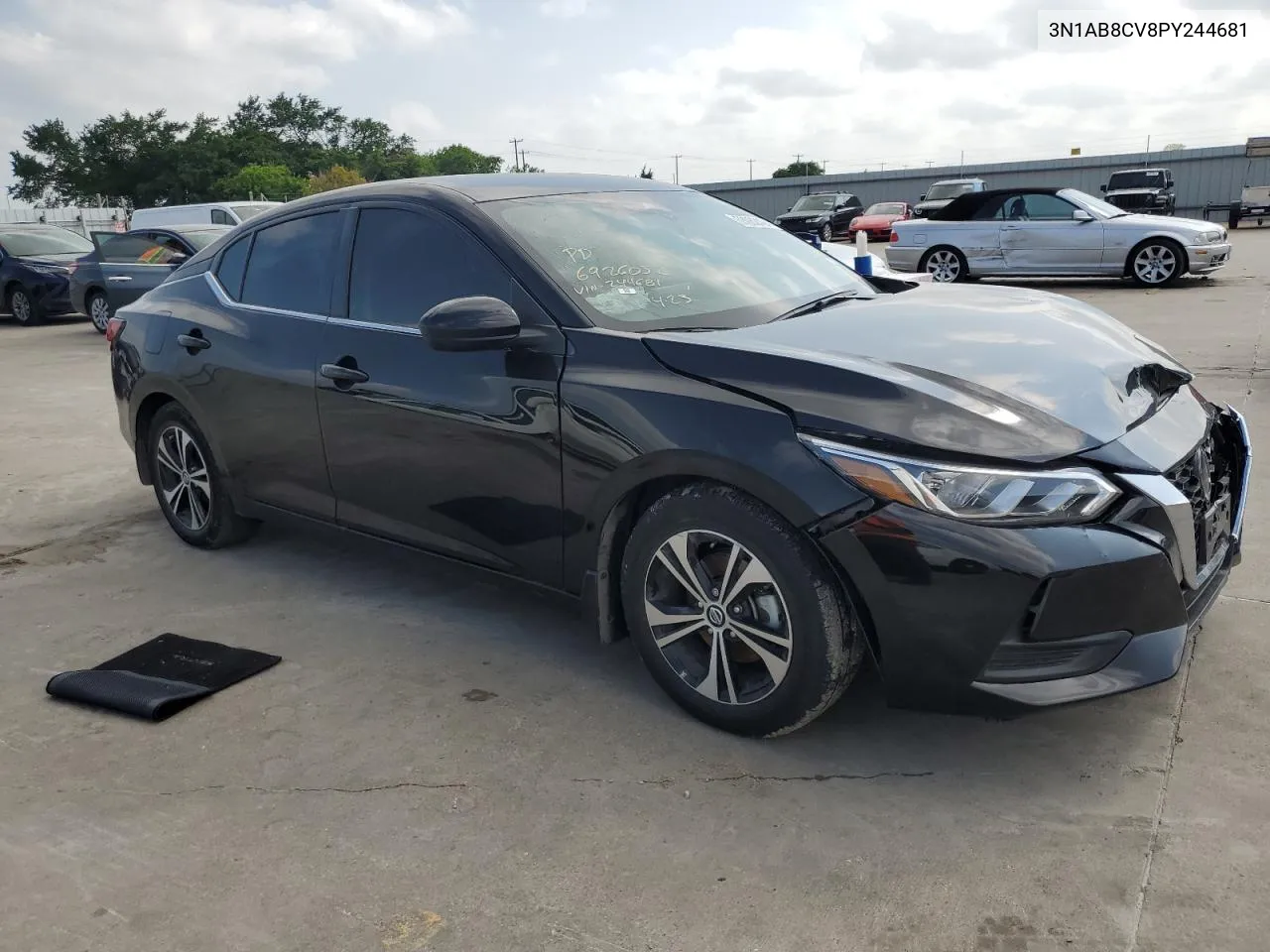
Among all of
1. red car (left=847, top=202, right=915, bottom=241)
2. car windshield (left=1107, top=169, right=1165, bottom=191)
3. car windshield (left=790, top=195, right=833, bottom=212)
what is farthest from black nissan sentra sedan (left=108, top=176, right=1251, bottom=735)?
car windshield (left=1107, top=169, right=1165, bottom=191)

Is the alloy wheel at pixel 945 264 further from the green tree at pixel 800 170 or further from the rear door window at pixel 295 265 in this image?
the green tree at pixel 800 170

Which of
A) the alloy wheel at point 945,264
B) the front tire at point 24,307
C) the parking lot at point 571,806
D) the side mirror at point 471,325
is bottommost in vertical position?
the parking lot at point 571,806

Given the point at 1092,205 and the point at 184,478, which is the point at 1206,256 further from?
the point at 184,478

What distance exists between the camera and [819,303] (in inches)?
146

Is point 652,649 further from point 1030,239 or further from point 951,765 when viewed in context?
point 1030,239

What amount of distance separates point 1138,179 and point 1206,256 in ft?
67.5

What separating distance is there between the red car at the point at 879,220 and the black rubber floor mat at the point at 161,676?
26.7 meters

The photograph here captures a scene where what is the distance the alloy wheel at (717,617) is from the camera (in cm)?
286

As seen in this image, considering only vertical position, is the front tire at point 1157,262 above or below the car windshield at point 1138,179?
below

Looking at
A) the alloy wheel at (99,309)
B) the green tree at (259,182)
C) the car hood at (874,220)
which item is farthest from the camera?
the green tree at (259,182)

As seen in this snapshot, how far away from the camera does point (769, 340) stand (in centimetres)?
309

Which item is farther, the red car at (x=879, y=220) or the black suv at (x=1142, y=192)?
the red car at (x=879, y=220)

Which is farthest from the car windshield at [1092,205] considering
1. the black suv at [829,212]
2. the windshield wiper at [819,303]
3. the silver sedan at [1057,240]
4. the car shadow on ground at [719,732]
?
the black suv at [829,212]

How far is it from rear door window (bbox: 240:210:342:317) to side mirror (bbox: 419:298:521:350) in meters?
0.99
